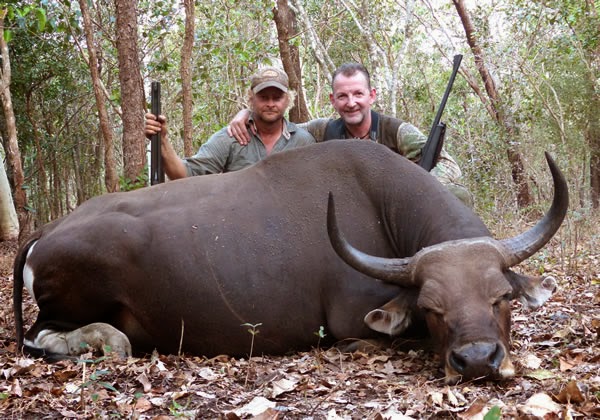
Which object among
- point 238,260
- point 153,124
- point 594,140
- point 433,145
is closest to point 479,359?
point 238,260

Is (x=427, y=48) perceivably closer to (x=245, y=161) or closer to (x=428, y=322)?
(x=245, y=161)

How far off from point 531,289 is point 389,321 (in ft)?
3.22

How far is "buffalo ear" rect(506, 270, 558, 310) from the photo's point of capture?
461cm

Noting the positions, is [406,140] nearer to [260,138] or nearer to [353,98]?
[353,98]

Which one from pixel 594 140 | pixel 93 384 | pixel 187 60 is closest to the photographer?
pixel 93 384

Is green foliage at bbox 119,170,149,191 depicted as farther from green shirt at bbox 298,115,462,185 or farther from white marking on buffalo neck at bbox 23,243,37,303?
green shirt at bbox 298,115,462,185

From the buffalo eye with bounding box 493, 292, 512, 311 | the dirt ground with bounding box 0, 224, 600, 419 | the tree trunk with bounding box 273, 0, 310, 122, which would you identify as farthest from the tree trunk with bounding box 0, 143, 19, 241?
the buffalo eye with bounding box 493, 292, 512, 311

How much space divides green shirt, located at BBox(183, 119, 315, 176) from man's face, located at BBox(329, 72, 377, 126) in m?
0.69

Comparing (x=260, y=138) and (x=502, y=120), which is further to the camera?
(x=502, y=120)

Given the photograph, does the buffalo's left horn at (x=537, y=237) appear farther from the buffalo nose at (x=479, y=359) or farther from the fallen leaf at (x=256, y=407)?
the fallen leaf at (x=256, y=407)

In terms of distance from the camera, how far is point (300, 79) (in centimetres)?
1299

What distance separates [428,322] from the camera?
14.6ft

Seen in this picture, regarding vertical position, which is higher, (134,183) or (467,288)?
(134,183)

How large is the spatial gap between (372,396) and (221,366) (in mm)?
1383
